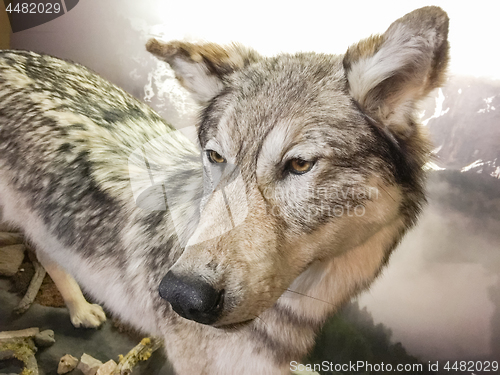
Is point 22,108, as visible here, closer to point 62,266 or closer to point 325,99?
point 62,266

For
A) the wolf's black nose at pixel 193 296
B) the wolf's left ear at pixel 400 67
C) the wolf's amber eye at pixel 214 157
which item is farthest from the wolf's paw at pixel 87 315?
the wolf's left ear at pixel 400 67

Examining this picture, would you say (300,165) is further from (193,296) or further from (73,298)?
(73,298)

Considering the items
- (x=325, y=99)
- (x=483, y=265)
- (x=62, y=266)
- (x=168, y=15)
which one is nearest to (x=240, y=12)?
(x=168, y=15)

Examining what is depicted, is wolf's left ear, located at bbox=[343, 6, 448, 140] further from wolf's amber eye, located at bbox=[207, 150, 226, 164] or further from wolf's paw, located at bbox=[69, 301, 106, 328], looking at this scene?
wolf's paw, located at bbox=[69, 301, 106, 328]

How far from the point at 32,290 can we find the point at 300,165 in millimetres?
1379

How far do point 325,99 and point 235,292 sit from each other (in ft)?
2.11

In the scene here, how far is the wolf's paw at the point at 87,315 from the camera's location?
145cm

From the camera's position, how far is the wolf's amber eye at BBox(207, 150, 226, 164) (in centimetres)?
107

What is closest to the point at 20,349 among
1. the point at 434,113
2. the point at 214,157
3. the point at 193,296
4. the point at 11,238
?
the point at 11,238

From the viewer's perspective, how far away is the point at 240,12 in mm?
1328

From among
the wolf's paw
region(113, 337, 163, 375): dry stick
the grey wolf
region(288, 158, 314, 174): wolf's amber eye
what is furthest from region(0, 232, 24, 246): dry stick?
region(288, 158, 314, 174): wolf's amber eye

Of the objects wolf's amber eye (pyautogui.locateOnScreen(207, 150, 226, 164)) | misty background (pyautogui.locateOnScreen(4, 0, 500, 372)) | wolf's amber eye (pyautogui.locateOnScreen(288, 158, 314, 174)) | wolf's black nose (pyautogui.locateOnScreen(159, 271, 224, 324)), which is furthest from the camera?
misty background (pyautogui.locateOnScreen(4, 0, 500, 372))

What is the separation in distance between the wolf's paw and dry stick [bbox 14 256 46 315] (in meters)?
0.20

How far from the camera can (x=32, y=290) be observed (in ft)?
4.88
